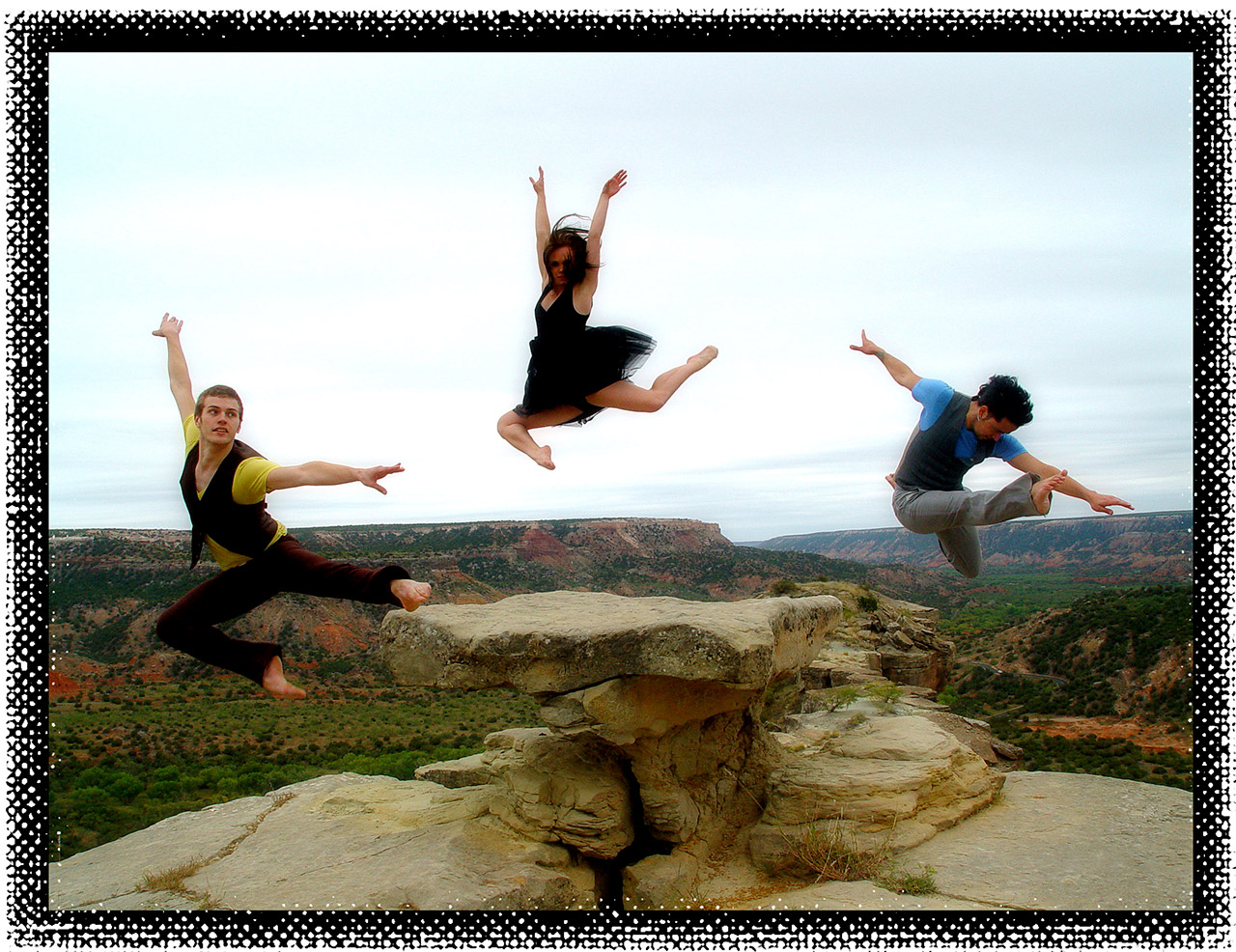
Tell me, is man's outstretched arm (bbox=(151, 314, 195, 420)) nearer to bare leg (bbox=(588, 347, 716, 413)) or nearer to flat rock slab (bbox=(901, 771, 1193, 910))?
bare leg (bbox=(588, 347, 716, 413))

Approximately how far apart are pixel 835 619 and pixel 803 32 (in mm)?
8142

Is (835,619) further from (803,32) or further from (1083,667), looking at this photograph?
(1083,667)

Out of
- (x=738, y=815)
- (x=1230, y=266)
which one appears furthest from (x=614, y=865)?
(x=1230, y=266)

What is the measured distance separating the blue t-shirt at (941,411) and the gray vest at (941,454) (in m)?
0.04

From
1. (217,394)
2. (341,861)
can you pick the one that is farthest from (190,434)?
(341,861)

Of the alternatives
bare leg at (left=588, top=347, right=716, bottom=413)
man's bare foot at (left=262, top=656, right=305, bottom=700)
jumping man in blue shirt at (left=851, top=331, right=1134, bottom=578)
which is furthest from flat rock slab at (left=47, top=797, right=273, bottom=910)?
jumping man in blue shirt at (left=851, top=331, right=1134, bottom=578)

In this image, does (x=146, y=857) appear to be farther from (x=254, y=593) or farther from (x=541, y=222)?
(x=541, y=222)

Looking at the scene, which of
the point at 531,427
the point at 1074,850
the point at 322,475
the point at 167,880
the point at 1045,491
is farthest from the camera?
the point at 167,880

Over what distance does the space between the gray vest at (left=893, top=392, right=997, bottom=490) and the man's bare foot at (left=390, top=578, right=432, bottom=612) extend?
4.34 meters

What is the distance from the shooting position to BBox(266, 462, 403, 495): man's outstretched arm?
5555mm

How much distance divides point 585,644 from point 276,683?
3.73 m

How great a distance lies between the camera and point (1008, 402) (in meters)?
6.55

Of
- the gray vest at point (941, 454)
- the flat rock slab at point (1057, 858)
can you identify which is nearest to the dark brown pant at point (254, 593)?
the gray vest at point (941, 454)

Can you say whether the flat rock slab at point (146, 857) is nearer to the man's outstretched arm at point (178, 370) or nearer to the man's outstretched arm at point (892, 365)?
the man's outstretched arm at point (178, 370)
